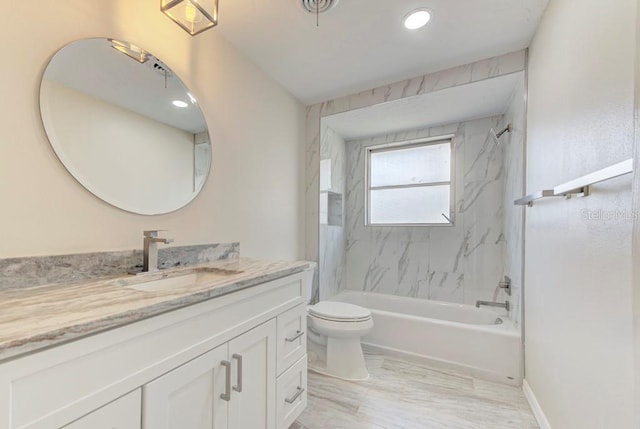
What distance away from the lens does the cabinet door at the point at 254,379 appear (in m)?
0.94

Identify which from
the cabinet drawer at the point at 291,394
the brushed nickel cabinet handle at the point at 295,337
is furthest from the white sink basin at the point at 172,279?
the cabinet drawer at the point at 291,394

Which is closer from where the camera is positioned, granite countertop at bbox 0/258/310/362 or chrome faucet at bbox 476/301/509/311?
granite countertop at bbox 0/258/310/362

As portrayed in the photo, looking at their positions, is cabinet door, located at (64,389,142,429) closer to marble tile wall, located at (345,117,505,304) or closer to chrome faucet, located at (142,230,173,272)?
chrome faucet, located at (142,230,173,272)

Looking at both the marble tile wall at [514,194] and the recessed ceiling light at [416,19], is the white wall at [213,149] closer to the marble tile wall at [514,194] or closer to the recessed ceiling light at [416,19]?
the recessed ceiling light at [416,19]

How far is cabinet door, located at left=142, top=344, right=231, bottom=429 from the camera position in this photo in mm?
687

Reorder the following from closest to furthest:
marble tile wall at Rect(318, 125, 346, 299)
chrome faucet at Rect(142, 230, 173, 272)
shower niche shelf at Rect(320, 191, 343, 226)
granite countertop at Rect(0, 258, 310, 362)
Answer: granite countertop at Rect(0, 258, 310, 362) → chrome faucet at Rect(142, 230, 173, 272) → marble tile wall at Rect(318, 125, 346, 299) → shower niche shelf at Rect(320, 191, 343, 226)

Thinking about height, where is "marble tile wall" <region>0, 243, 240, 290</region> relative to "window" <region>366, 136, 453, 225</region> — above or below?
below

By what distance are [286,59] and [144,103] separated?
1.04 m

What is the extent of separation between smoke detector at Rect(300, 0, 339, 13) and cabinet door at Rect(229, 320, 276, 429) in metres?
1.63

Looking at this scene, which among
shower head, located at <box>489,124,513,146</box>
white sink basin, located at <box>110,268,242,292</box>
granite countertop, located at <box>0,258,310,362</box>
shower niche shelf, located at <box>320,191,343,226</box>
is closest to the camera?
granite countertop, located at <box>0,258,310,362</box>

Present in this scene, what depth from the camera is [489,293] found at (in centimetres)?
253

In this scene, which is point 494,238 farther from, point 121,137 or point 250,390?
point 121,137

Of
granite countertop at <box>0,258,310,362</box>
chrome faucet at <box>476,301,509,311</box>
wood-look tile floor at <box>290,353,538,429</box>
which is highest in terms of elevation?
granite countertop at <box>0,258,310,362</box>

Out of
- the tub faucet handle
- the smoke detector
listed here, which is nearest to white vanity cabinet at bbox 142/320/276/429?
the smoke detector
